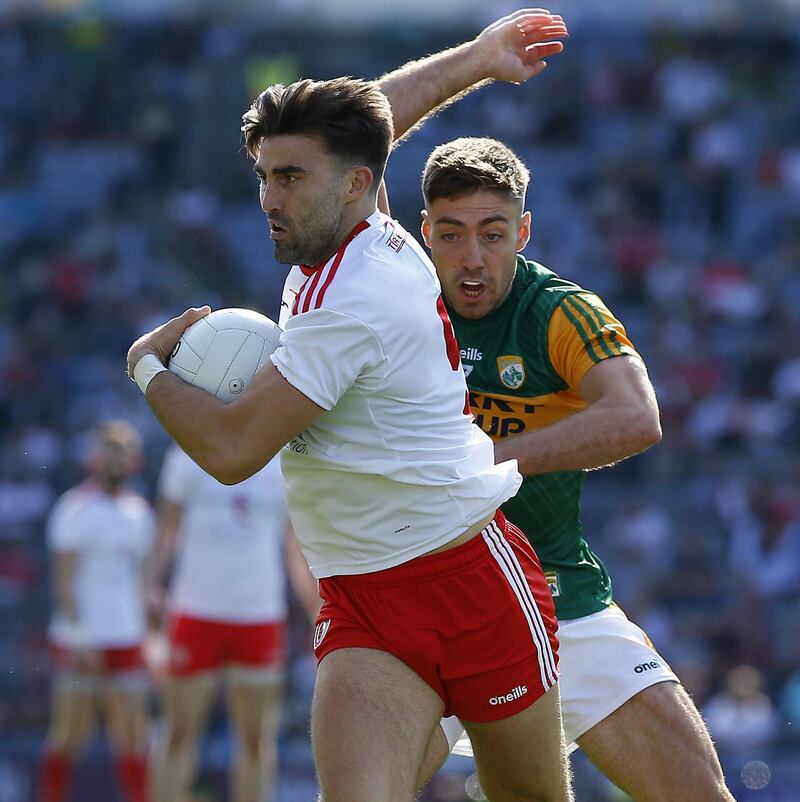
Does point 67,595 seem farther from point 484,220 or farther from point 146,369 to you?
point 146,369

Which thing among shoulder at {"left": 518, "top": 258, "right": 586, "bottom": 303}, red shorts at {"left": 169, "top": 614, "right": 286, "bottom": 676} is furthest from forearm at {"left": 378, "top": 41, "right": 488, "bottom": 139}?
red shorts at {"left": 169, "top": 614, "right": 286, "bottom": 676}

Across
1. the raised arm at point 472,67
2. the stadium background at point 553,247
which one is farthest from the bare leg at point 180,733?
the raised arm at point 472,67

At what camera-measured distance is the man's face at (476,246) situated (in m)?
5.13

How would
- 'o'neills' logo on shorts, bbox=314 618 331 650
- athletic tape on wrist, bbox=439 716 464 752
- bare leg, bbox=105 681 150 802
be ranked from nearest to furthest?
'o'neills' logo on shorts, bbox=314 618 331 650 → athletic tape on wrist, bbox=439 716 464 752 → bare leg, bbox=105 681 150 802

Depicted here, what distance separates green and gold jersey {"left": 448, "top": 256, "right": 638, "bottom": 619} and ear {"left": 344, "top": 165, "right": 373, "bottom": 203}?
1017 mm

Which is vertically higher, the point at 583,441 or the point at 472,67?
the point at 472,67

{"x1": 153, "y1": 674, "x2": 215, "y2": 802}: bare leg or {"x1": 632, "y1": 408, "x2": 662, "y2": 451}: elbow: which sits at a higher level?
{"x1": 632, "y1": 408, "x2": 662, "y2": 451}: elbow

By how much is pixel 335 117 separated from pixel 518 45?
1.66 m

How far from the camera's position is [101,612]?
10.9m

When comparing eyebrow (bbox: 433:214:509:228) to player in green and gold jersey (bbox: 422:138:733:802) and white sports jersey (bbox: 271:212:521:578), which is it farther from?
white sports jersey (bbox: 271:212:521:578)

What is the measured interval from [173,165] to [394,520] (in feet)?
59.7

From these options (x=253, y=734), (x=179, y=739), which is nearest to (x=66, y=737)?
(x=179, y=739)

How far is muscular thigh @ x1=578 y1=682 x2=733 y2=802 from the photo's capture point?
4938 millimetres

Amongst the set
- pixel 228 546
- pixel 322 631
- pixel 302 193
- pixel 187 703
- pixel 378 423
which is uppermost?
pixel 302 193
